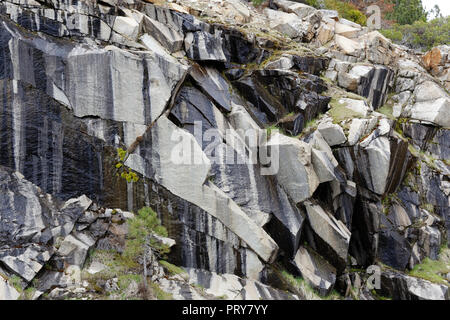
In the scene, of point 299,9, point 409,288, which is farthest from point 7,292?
point 299,9

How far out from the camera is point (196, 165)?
12.4 m

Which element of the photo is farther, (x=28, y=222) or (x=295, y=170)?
(x=295, y=170)

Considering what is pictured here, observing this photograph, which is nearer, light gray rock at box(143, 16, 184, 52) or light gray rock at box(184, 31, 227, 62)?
light gray rock at box(143, 16, 184, 52)

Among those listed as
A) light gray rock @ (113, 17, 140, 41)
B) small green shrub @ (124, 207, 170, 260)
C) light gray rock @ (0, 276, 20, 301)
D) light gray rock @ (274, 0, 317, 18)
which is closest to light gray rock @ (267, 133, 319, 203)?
small green shrub @ (124, 207, 170, 260)

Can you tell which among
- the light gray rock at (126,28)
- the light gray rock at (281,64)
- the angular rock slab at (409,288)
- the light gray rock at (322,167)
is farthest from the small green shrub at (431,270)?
the light gray rock at (126,28)

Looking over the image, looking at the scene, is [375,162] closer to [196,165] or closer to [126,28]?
[196,165]

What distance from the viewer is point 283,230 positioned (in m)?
13.1

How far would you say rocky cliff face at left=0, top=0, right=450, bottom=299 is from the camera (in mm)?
11484

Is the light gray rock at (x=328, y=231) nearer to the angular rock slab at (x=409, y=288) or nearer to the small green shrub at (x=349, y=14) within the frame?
the angular rock slab at (x=409, y=288)

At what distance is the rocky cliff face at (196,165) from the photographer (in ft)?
37.7

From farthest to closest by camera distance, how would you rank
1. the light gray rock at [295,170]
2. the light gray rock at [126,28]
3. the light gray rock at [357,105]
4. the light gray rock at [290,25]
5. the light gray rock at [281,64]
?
the light gray rock at [290,25], the light gray rock at [281,64], the light gray rock at [357,105], the light gray rock at [126,28], the light gray rock at [295,170]

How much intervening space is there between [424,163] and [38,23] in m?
20.7

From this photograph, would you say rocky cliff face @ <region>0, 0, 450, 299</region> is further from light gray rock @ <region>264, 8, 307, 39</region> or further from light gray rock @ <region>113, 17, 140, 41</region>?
light gray rock @ <region>264, 8, 307, 39</region>

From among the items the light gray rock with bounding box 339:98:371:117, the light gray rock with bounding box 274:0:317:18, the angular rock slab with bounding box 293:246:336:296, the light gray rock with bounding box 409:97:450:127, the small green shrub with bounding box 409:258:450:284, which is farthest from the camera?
the light gray rock with bounding box 274:0:317:18
